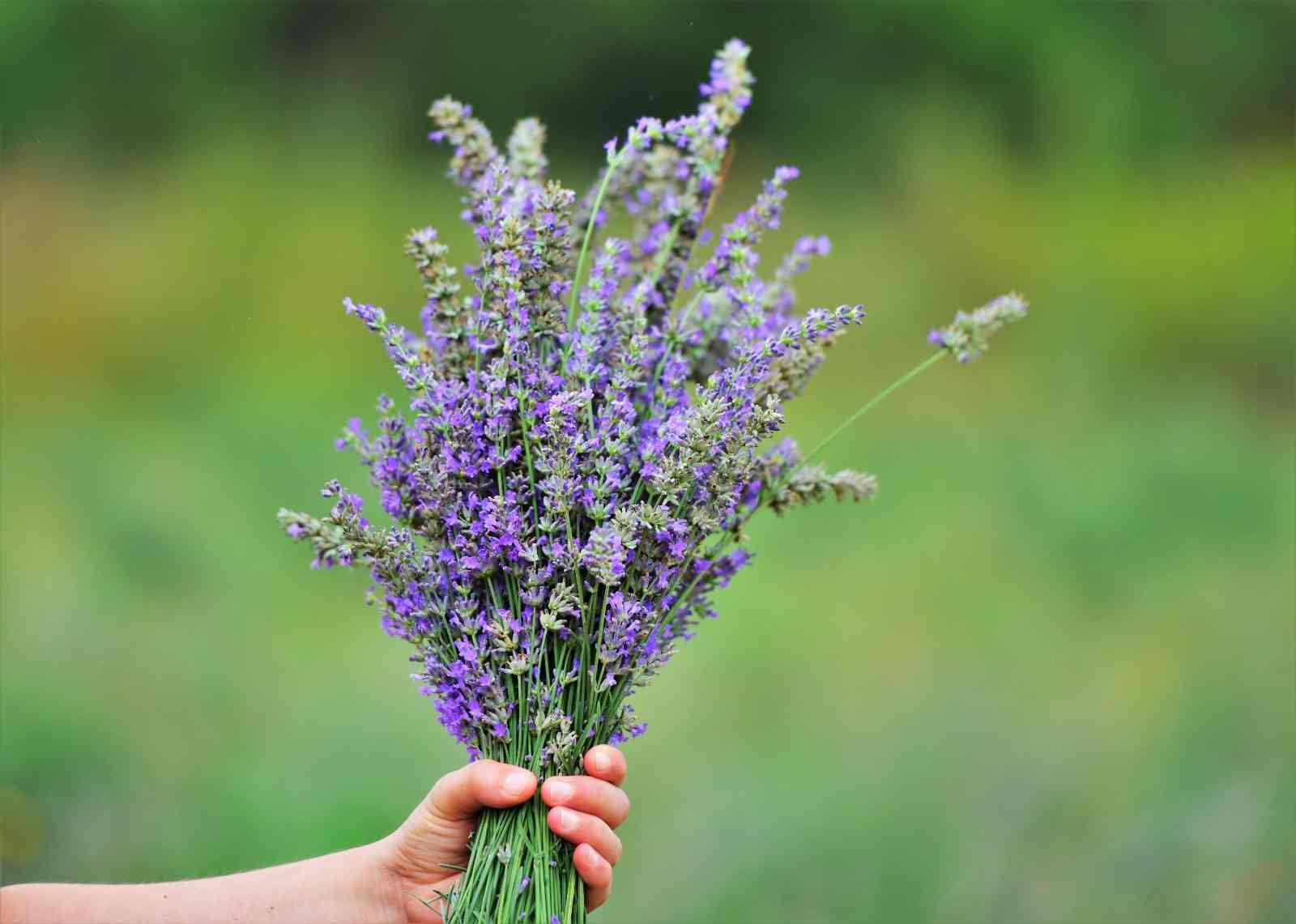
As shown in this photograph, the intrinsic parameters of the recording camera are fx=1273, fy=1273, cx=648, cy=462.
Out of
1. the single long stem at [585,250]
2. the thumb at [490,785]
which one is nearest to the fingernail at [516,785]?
the thumb at [490,785]

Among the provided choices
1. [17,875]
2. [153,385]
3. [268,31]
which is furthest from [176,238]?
[17,875]

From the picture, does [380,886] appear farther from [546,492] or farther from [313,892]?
[546,492]

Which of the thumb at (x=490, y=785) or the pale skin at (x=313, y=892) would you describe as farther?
the pale skin at (x=313, y=892)

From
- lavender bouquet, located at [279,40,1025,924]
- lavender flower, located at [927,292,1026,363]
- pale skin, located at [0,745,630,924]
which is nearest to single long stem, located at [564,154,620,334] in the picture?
lavender bouquet, located at [279,40,1025,924]

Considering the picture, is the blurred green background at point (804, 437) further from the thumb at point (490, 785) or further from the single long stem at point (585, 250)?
the thumb at point (490, 785)

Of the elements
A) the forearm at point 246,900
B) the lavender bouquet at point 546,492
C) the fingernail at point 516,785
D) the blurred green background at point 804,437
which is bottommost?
the forearm at point 246,900

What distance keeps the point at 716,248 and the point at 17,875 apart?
241 centimetres

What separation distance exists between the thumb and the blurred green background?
5.66ft

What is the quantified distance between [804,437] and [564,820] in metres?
3.01

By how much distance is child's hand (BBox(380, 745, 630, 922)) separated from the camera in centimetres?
110

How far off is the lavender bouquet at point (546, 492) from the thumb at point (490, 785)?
2 cm

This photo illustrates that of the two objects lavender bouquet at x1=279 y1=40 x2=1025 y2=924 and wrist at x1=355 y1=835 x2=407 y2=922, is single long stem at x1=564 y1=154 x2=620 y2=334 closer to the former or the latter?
lavender bouquet at x1=279 y1=40 x2=1025 y2=924

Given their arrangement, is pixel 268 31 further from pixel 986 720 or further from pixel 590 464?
pixel 590 464

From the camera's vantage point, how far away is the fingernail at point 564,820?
1.09 meters
